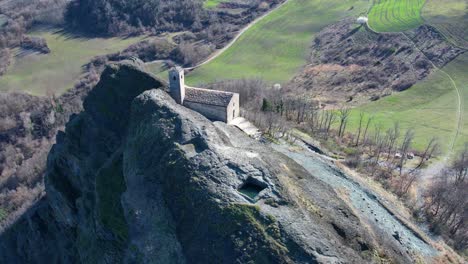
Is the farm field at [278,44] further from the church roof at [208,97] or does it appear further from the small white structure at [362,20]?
the church roof at [208,97]

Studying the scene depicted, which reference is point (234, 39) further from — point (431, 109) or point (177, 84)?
point (177, 84)

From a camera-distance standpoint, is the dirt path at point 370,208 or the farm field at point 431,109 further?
the farm field at point 431,109

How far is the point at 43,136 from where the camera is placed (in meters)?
85.1

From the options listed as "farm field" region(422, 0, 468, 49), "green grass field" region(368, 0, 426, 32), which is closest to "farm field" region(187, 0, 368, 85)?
"green grass field" region(368, 0, 426, 32)

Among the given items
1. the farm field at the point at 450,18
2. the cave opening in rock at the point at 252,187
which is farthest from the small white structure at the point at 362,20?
the cave opening in rock at the point at 252,187

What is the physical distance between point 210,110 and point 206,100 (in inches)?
47.7

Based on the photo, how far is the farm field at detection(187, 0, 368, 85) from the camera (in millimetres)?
95000

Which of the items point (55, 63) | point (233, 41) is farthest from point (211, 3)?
point (55, 63)

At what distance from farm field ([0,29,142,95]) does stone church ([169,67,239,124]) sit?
6107 cm

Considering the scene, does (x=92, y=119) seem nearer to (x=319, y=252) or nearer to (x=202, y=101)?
(x=202, y=101)

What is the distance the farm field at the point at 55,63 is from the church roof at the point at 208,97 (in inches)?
2411

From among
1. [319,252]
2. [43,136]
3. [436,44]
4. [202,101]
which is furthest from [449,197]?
[43,136]

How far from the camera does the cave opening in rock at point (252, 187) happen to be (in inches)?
1135

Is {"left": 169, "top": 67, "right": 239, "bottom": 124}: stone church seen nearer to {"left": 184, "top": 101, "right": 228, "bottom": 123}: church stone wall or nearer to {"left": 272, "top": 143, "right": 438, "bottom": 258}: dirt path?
{"left": 184, "top": 101, "right": 228, "bottom": 123}: church stone wall
